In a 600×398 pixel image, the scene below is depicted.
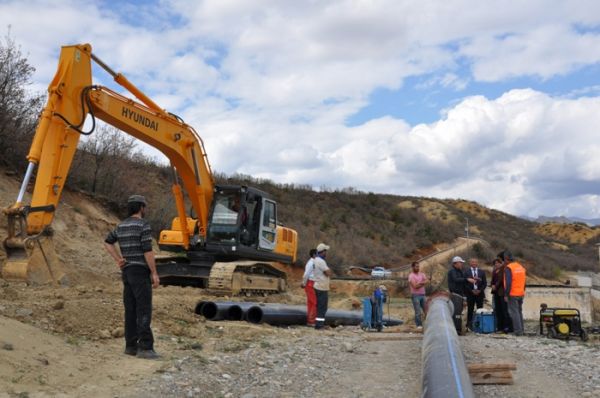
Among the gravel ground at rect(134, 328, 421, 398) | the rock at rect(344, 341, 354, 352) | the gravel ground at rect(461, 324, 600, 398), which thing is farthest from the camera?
the rock at rect(344, 341, 354, 352)

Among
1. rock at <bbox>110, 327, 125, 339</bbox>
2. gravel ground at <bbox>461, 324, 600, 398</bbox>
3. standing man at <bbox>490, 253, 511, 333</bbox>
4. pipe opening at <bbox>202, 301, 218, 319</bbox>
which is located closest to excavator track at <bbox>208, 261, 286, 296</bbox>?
pipe opening at <bbox>202, 301, 218, 319</bbox>

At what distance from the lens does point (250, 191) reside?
53.1 ft

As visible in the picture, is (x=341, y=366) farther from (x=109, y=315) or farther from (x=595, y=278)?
(x=595, y=278)

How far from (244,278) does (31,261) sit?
20.6 ft

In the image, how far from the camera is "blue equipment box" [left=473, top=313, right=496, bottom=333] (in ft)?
42.0

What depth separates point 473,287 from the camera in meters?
12.9

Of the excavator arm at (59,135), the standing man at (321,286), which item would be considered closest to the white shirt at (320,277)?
the standing man at (321,286)

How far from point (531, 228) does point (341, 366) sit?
75.9 metres

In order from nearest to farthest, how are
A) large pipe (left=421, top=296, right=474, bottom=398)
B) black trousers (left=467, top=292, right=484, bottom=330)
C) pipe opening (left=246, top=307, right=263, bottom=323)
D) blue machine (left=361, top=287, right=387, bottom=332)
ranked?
large pipe (left=421, top=296, right=474, bottom=398) < pipe opening (left=246, top=307, right=263, bottom=323) < blue machine (left=361, top=287, right=387, bottom=332) < black trousers (left=467, top=292, right=484, bottom=330)

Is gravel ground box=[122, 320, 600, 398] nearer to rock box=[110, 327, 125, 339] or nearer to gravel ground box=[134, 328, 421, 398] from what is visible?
gravel ground box=[134, 328, 421, 398]

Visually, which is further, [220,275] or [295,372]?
[220,275]

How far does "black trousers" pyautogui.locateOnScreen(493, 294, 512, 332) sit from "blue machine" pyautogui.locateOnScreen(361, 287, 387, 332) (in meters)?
2.45

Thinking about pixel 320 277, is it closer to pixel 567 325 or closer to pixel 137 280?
pixel 567 325

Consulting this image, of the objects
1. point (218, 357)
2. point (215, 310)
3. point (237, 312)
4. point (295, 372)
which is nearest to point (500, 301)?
point (237, 312)
